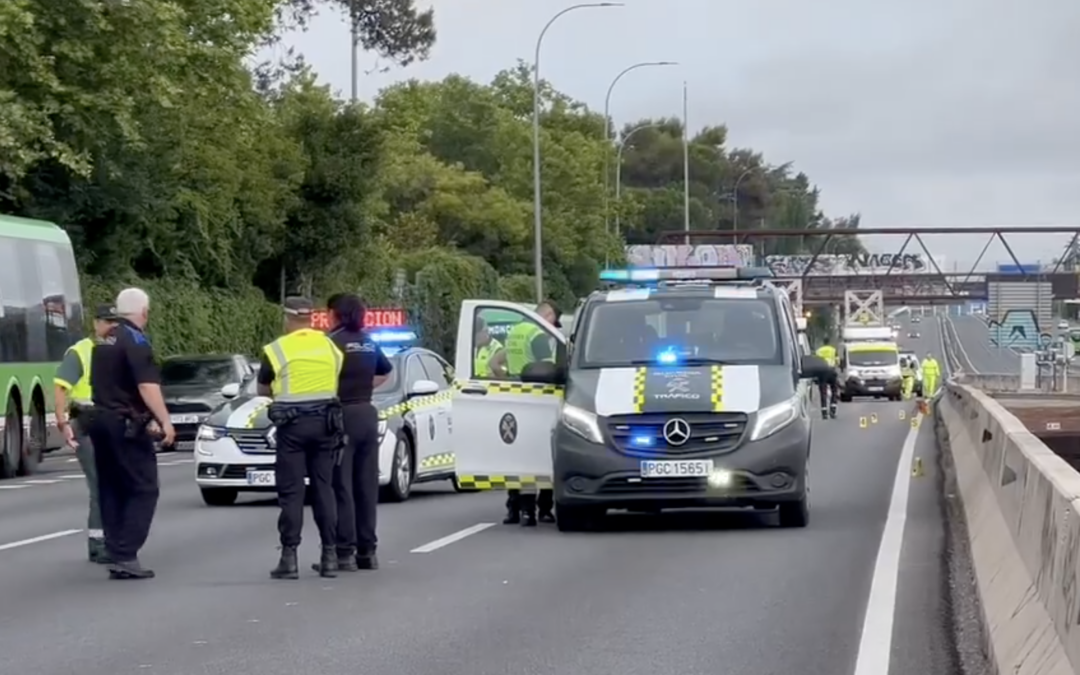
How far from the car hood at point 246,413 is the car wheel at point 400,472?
0.41 m

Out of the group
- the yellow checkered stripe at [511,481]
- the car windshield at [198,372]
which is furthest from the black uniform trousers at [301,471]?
the car windshield at [198,372]

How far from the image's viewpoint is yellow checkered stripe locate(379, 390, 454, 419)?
807 inches

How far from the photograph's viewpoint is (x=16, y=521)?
64.2 feet

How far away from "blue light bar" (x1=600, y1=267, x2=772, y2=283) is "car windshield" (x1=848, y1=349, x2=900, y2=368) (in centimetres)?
5018

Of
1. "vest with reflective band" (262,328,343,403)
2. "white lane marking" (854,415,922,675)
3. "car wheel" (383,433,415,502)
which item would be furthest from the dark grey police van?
"car wheel" (383,433,415,502)

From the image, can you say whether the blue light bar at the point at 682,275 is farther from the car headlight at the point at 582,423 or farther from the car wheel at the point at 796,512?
the car wheel at the point at 796,512

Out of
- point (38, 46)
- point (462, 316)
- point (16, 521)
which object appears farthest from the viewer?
point (38, 46)

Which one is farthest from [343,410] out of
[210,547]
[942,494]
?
[942,494]

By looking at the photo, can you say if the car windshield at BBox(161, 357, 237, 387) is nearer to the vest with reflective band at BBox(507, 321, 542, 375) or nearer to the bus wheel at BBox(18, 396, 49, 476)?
the bus wheel at BBox(18, 396, 49, 476)

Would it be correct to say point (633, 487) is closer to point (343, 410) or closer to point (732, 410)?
point (732, 410)

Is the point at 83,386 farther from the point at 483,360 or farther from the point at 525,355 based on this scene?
the point at 525,355

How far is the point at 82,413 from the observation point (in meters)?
14.7

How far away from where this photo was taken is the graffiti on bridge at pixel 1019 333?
3702 inches

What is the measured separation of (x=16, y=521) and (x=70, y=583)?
19.8 feet
